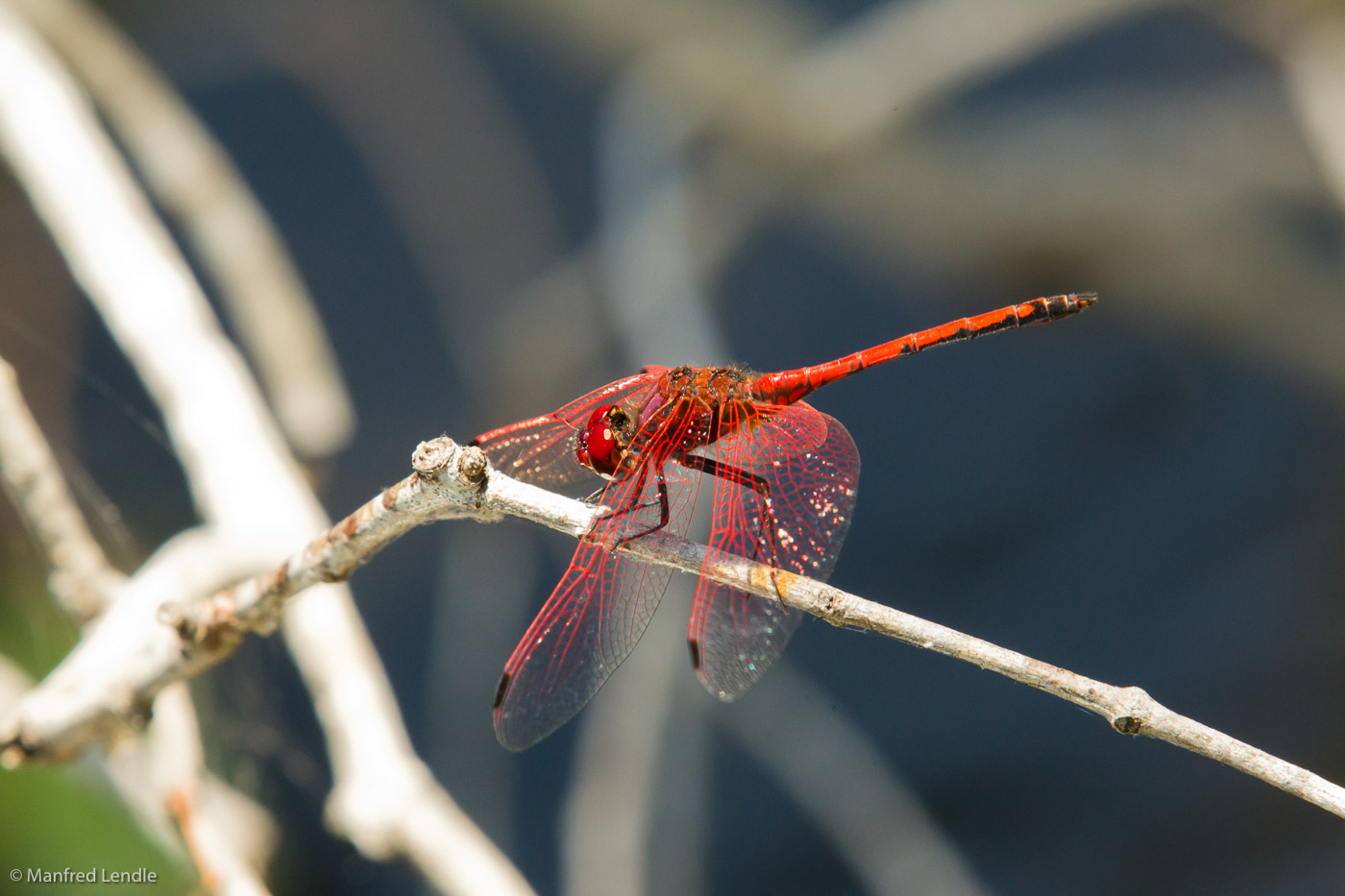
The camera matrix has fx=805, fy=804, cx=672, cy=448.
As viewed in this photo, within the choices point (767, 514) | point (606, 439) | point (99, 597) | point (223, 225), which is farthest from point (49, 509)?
point (223, 225)

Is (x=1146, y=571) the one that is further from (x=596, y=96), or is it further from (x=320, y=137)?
(x=320, y=137)

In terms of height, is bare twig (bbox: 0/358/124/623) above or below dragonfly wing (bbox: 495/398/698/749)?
above

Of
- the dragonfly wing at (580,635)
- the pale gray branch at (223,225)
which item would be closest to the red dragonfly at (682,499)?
the dragonfly wing at (580,635)

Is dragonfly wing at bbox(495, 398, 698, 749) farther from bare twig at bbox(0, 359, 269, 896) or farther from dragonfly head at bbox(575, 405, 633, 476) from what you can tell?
bare twig at bbox(0, 359, 269, 896)

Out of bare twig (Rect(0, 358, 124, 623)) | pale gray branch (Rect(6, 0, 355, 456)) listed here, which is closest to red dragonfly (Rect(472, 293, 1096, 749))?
bare twig (Rect(0, 358, 124, 623))

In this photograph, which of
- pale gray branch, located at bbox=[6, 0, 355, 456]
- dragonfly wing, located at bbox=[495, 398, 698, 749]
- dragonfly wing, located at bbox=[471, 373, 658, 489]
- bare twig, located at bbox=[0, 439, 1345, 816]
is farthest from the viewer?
pale gray branch, located at bbox=[6, 0, 355, 456]

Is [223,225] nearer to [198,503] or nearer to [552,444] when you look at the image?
[198,503]

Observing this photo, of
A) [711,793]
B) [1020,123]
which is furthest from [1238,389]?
[711,793]
